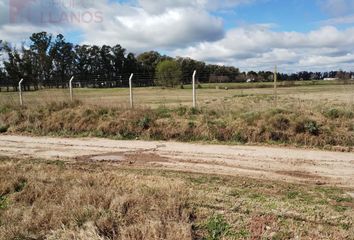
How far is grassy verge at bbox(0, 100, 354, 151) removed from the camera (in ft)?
33.4

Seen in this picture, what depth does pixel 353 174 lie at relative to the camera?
699 centimetres

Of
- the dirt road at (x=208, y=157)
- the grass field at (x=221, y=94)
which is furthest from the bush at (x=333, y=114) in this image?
the grass field at (x=221, y=94)

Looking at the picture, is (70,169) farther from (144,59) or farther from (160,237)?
(144,59)

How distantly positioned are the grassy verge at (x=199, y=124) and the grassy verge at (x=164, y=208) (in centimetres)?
409

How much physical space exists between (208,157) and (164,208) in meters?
3.90

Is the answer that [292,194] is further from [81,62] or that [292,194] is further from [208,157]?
[81,62]

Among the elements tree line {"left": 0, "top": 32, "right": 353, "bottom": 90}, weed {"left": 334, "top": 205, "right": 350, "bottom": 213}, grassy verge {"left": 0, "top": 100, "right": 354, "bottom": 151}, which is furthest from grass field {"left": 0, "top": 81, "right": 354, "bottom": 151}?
tree line {"left": 0, "top": 32, "right": 353, "bottom": 90}

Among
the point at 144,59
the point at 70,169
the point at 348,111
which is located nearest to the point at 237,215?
the point at 70,169

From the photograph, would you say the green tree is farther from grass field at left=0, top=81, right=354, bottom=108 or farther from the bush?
the bush

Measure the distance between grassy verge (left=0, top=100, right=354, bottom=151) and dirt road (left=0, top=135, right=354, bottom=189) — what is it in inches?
34.0

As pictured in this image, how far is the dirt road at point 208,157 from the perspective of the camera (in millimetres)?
7156

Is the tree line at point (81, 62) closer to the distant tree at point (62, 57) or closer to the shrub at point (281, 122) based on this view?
the distant tree at point (62, 57)

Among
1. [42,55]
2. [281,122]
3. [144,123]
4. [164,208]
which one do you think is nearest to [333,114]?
[281,122]

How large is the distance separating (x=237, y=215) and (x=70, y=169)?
417cm
